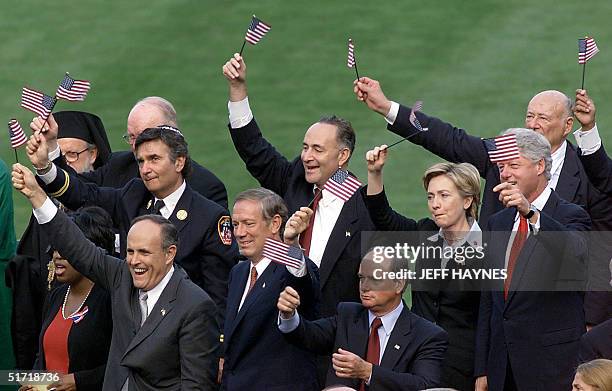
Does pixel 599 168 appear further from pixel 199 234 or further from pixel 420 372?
pixel 199 234

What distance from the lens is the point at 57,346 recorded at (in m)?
8.59

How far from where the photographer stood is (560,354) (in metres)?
8.36

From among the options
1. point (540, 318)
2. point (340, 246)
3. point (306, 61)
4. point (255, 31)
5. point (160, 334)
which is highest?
point (306, 61)

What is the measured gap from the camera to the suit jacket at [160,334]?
790 centimetres

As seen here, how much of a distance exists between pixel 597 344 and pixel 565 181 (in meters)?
1.70

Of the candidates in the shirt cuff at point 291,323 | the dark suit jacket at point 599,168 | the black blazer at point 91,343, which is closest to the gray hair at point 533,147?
the dark suit jacket at point 599,168

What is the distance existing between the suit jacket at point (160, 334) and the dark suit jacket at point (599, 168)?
8.59ft

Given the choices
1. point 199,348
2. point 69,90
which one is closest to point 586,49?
point 69,90

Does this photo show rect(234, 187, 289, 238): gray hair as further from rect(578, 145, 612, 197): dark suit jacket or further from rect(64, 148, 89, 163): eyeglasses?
rect(64, 148, 89, 163): eyeglasses

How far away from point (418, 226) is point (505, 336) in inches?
34.3

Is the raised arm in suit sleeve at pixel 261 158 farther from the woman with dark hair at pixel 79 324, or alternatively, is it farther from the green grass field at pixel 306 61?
the green grass field at pixel 306 61

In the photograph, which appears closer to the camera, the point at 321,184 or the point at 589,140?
the point at 589,140

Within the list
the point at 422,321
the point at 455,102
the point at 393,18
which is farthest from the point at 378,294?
the point at 393,18

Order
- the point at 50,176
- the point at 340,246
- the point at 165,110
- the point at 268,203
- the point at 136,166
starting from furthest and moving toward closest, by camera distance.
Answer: the point at 136,166 < the point at 165,110 < the point at 340,246 < the point at 50,176 < the point at 268,203
